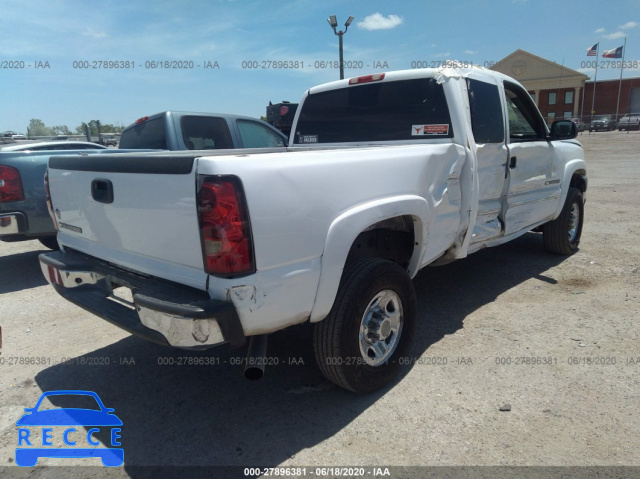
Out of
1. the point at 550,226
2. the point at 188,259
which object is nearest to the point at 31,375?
the point at 188,259

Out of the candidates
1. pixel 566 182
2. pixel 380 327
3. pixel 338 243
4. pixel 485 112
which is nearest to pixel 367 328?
pixel 380 327

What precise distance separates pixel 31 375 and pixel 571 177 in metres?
5.83

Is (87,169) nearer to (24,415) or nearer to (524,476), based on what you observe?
(24,415)

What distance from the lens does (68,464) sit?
91.4 inches

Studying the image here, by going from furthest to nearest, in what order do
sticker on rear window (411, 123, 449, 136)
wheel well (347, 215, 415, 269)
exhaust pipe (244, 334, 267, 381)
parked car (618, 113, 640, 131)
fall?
parked car (618, 113, 640, 131), sticker on rear window (411, 123, 449, 136), wheel well (347, 215, 415, 269), exhaust pipe (244, 334, 267, 381)

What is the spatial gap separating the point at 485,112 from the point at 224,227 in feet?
9.21


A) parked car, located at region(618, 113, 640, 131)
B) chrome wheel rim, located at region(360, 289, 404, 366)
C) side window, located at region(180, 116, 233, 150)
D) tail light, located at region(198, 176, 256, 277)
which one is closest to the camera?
tail light, located at region(198, 176, 256, 277)

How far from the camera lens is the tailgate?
→ 2.14 metres

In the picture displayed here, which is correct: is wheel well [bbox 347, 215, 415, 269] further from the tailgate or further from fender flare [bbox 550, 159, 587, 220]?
fender flare [bbox 550, 159, 587, 220]

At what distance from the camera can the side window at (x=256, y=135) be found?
6699mm

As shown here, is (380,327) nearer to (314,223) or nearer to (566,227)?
(314,223)

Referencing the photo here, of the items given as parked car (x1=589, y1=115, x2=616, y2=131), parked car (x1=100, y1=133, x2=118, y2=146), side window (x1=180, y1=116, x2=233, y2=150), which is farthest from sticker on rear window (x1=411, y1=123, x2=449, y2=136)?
parked car (x1=589, y1=115, x2=616, y2=131)

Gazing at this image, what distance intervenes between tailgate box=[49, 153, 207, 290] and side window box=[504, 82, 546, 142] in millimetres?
3381

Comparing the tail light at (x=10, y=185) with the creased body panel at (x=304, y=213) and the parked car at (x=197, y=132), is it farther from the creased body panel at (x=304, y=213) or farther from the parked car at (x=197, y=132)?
the creased body panel at (x=304, y=213)
